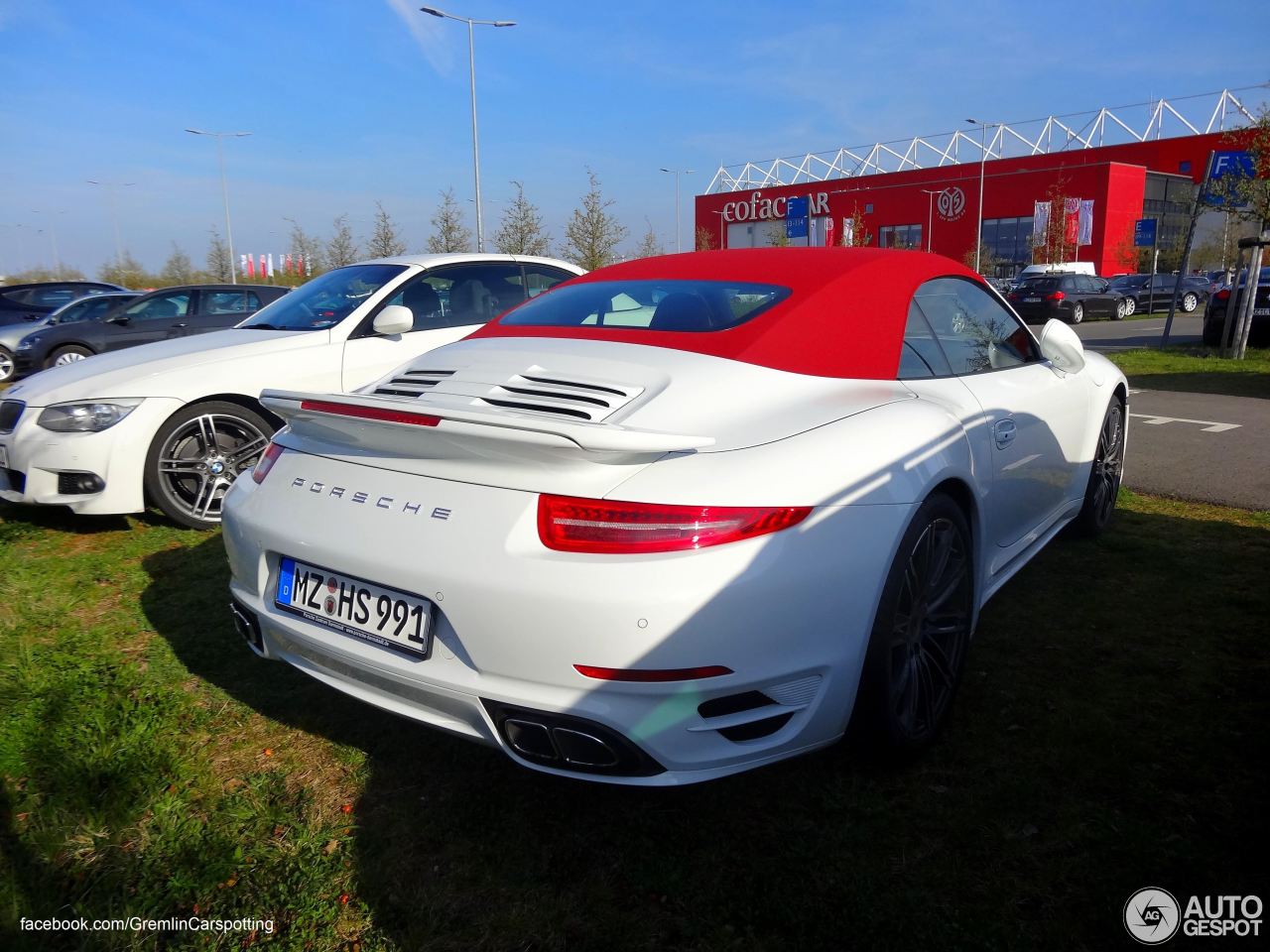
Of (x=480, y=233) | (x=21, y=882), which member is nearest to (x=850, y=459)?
(x=21, y=882)

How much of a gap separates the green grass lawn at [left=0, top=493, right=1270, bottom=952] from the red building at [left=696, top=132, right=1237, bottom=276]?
4327 centimetres

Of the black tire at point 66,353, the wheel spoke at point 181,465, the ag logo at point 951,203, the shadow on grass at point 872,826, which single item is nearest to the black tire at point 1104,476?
the shadow on grass at point 872,826

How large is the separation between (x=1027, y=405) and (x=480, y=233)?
2190 cm

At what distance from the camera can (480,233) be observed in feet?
77.5

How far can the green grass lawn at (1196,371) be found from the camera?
10508mm

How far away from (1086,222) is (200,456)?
52664mm

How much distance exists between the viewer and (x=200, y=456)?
4.97m

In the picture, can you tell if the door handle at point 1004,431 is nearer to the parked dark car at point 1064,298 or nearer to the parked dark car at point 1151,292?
the parked dark car at point 1064,298

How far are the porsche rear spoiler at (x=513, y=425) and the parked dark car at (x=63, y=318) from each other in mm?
14180

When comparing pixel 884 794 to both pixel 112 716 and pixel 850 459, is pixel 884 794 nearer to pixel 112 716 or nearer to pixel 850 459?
pixel 850 459

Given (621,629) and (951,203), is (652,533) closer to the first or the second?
(621,629)

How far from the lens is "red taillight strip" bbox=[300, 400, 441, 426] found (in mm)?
2113

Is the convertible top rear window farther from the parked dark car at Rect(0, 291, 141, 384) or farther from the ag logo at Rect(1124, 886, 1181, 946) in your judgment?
the parked dark car at Rect(0, 291, 141, 384)

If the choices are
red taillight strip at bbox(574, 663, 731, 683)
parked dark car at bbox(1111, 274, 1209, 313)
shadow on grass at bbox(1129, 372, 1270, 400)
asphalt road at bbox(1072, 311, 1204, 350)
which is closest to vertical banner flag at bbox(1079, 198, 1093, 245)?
parked dark car at bbox(1111, 274, 1209, 313)
